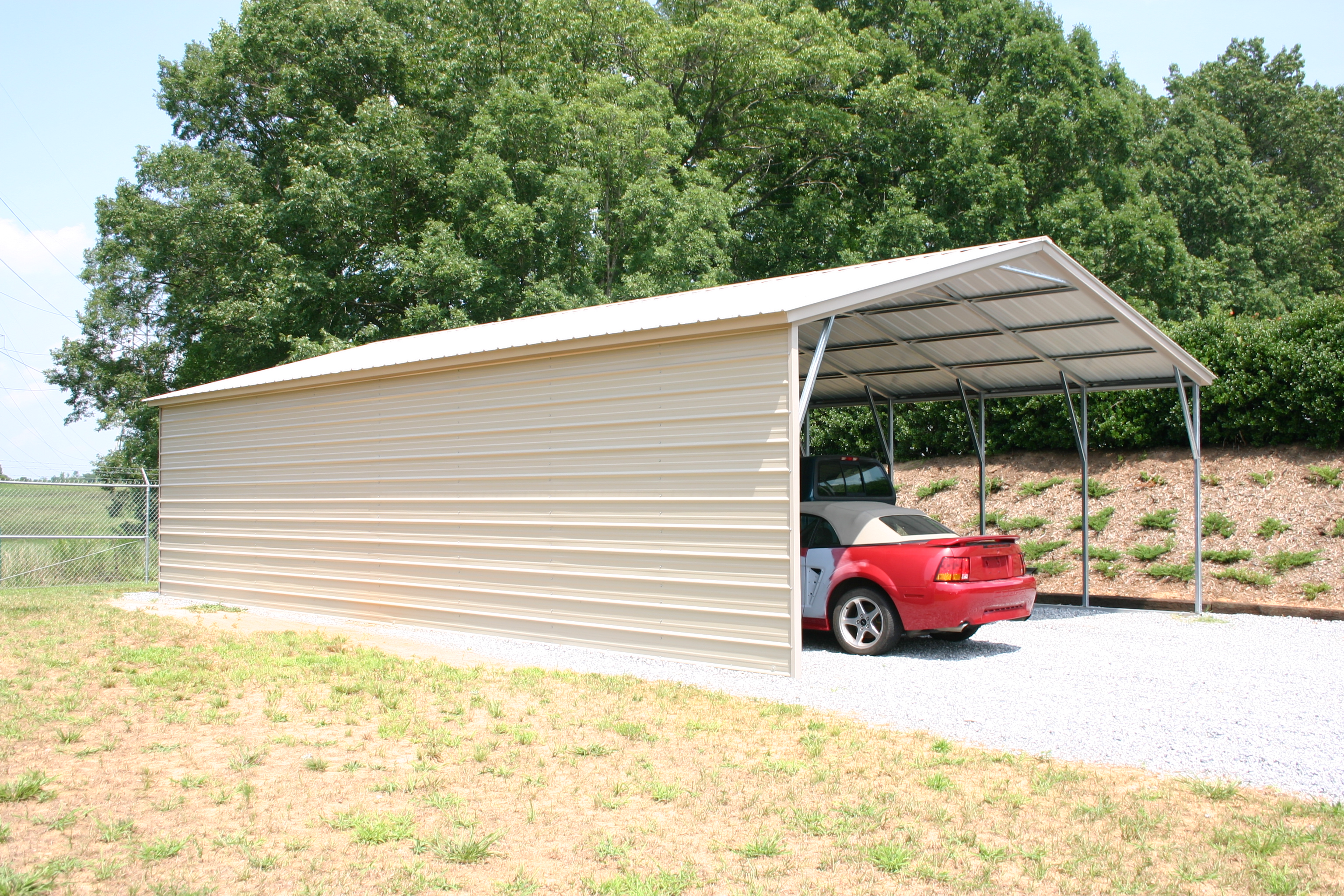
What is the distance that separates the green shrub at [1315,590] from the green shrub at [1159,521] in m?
2.66

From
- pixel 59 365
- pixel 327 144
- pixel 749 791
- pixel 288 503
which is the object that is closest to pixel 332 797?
pixel 749 791

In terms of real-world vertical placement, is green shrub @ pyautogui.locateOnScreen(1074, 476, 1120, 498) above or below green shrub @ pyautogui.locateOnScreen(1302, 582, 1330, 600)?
above

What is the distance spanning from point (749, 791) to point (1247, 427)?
46.6ft

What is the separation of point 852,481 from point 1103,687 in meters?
4.02

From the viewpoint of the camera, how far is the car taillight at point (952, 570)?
28.8ft

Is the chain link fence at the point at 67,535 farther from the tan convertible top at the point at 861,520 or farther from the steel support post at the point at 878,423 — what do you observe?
the tan convertible top at the point at 861,520

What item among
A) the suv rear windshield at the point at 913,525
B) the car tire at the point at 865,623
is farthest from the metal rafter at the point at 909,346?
the car tire at the point at 865,623

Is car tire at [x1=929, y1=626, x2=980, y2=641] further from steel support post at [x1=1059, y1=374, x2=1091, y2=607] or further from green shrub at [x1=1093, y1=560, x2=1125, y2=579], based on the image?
green shrub at [x1=1093, y1=560, x2=1125, y2=579]

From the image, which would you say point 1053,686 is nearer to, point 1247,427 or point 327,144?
point 1247,427

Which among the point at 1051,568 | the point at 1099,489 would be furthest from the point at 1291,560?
the point at 1099,489

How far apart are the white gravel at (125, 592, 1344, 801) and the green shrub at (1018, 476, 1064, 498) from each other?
21.5 ft

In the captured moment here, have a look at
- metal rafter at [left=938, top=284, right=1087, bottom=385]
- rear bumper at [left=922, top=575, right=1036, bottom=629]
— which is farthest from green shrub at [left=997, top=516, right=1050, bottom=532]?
rear bumper at [left=922, top=575, right=1036, bottom=629]

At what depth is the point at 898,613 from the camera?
898 centimetres

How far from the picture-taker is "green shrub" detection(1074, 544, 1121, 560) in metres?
15.5
